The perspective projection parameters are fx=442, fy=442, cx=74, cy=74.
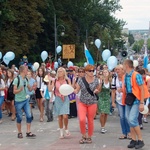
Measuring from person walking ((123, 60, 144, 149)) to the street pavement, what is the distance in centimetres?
39

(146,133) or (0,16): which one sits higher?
(0,16)

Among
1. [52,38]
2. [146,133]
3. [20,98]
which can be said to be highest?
[52,38]

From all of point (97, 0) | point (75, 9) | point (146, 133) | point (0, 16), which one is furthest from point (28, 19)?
point (97, 0)

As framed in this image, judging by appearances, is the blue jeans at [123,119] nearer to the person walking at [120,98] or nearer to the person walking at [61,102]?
the person walking at [120,98]

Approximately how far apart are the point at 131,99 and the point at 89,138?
147 cm

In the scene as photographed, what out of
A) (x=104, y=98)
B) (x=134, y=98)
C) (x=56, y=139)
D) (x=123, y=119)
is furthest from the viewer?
(x=104, y=98)

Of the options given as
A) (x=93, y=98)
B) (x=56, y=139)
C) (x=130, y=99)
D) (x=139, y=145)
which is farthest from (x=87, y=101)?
(x=139, y=145)

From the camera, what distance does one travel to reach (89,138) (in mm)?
9492

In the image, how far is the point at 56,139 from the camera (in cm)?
1002

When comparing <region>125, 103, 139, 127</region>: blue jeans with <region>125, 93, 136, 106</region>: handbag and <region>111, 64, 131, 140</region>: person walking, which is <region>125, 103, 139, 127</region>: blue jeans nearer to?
<region>125, 93, 136, 106</region>: handbag

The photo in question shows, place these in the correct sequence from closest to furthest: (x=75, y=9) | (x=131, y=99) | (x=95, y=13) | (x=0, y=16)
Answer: (x=131, y=99)
(x=0, y=16)
(x=75, y=9)
(x=95, y=13)

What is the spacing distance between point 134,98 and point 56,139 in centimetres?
235

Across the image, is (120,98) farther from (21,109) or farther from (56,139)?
(21,109)

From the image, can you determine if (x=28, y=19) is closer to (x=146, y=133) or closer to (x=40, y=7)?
(x=40, y=7)
